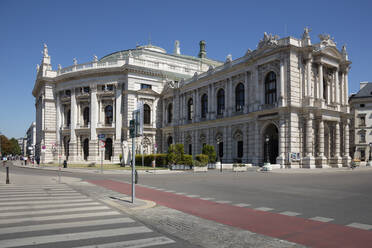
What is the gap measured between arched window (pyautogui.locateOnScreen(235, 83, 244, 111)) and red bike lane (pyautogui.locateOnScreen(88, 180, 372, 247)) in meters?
35.8

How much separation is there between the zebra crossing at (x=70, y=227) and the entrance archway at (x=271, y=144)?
3287 cm

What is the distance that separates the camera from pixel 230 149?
4747cm

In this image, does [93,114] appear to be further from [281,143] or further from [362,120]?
[362,120]

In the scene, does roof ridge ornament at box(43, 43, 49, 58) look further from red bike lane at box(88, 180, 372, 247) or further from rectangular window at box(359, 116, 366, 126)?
rectangular window at box(359, 116, 366, 126)

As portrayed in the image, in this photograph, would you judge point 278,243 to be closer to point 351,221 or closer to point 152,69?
point 351,221

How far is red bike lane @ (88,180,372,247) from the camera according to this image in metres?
7.50

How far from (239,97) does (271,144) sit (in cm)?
898

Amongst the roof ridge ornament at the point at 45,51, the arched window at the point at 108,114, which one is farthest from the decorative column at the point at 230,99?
the roof ridge ornament at the point at 45,51

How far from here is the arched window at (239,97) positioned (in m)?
47.2

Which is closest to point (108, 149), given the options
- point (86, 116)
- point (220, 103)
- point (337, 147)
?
point (86, 116)

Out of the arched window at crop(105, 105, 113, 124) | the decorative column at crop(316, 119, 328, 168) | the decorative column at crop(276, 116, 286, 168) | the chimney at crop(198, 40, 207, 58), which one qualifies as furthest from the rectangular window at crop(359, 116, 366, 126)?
the arched window at crop(105, 105, 113, 124)

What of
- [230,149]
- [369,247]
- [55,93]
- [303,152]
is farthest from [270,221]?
[55,93]

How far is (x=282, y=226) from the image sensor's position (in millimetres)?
8891

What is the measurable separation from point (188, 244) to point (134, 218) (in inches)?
130
